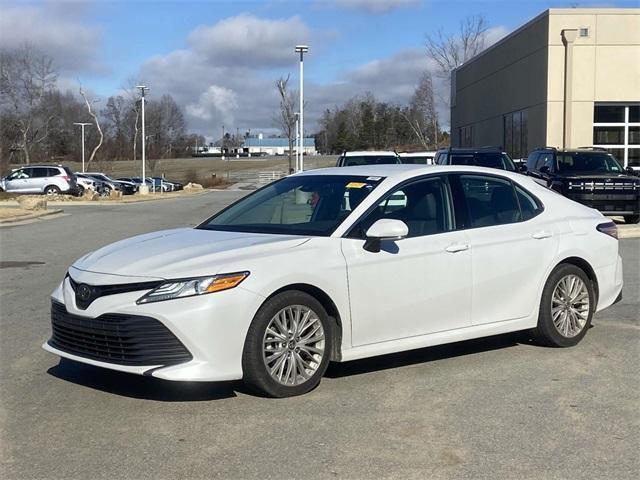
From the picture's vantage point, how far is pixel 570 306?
6.93 meters

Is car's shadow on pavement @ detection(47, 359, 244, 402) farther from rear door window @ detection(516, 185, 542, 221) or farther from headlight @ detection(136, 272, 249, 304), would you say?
rear door window @ detection(516, 185, 542, 221)

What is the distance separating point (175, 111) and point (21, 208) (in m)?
105

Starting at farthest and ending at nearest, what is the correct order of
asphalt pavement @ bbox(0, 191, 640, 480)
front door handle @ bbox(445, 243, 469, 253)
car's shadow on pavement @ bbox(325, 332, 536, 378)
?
car's shadow on pavement @ bbox(325, 332, 536, 378), front door handle @ bbox(445, 243, 469, 253), asphalt pavement @ bbox(0, 191, 640, 480)

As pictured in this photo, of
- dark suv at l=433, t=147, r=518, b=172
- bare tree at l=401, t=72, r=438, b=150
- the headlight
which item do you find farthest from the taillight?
bare tree at l=401, t=72, r=438, b=150

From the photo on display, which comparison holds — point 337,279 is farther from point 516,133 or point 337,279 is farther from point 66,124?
point 66,124

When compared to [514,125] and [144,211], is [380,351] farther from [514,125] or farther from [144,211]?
[514,125]

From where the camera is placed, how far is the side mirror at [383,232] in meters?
5.55

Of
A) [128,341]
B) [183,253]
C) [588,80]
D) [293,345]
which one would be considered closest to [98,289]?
[128,341]

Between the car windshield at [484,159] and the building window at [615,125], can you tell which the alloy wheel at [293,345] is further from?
the building window at [615,125]

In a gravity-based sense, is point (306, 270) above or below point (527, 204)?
below

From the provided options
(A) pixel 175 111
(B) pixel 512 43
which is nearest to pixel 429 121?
(B) pixel 512 43

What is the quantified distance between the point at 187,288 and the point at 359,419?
55.7 inches

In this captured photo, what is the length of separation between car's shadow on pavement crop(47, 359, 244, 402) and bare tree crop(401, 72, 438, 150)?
63.5 meters

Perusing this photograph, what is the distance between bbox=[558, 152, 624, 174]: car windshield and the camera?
18.9 m
